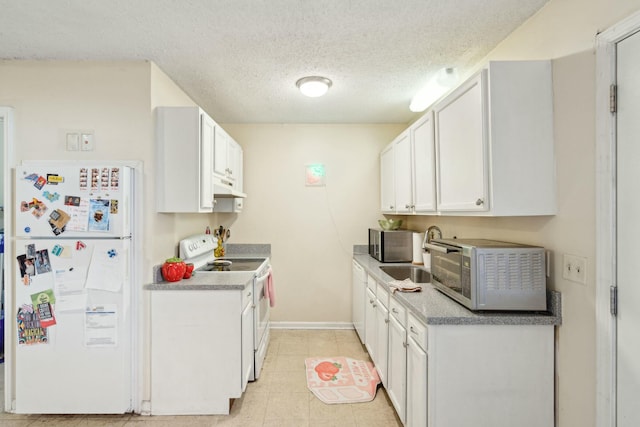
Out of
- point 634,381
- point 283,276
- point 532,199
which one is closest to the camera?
point 634,381

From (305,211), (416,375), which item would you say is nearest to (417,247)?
(305,211)

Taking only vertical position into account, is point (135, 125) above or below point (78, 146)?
above

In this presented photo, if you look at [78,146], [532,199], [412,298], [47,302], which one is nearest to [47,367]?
[47,302]

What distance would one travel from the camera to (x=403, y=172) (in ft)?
9.52

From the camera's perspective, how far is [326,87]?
2.57m

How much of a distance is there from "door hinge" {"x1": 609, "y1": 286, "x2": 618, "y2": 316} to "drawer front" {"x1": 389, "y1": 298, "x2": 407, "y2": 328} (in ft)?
3.10

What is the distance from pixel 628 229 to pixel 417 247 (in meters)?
1.88

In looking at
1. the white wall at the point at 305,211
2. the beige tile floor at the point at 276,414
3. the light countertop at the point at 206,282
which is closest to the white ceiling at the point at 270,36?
the white wall at the point at 305,211

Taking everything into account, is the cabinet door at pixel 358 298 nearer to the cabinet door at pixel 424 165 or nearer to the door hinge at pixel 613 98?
the cabinet door at pixel 424 165

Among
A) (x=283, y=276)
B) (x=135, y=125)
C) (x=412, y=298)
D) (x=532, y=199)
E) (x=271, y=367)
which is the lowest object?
(x=271, y=367)

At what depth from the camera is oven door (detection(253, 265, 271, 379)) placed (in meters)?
2.71

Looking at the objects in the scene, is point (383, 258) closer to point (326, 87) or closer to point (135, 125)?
point (326, 87)

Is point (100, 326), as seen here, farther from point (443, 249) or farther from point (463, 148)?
point (463, 148)

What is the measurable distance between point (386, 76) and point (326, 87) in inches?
19.0
